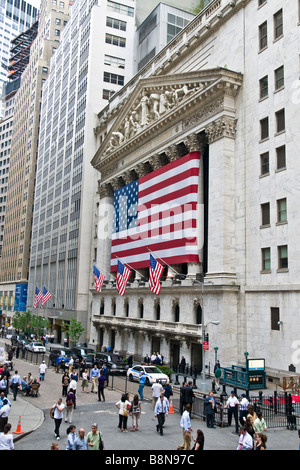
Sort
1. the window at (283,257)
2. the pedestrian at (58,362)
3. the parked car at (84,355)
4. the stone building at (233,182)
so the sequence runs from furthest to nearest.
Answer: the parked car at (84,355) < the pedestrian at (58,362) < the stone building at (233,182) < the window at (283,257)

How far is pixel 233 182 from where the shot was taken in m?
38.7

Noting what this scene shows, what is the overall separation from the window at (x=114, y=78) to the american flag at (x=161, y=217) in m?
26.5

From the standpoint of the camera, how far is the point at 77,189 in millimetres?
74500

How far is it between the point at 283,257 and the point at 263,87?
47.3 feet

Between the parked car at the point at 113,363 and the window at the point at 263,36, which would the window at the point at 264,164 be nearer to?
the window at the point at 263,36

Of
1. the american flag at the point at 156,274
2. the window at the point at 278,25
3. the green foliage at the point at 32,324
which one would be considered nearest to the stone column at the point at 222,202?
the american flag at the point at 156,274

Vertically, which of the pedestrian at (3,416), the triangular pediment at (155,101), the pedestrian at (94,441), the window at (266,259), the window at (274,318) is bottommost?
the pedestrian at (3,416)

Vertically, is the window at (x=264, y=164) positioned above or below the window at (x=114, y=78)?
below

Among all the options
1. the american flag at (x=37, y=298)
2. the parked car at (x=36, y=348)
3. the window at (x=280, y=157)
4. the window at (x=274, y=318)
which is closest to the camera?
the window at (x=274, y=318)

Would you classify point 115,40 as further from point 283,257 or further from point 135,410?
point 135,410

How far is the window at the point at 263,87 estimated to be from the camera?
1444 inches

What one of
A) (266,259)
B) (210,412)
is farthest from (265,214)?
(210,412)
